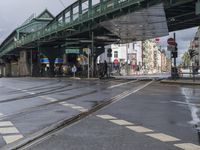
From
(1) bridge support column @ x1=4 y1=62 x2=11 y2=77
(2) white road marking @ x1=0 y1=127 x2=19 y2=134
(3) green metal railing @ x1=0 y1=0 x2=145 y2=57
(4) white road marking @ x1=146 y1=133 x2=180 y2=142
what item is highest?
(3) green metal railing @ x1=0 y1=0 x2=145 y2=57

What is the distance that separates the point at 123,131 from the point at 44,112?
4907mm

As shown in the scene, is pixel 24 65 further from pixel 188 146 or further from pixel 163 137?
pixel 188 146

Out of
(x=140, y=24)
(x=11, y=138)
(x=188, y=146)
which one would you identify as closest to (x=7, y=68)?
(x=140, y=24)

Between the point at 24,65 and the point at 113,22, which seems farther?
the point at 24,65

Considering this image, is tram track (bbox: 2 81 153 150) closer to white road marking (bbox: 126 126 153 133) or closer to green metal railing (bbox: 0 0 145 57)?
white road marking (bbox: 126 126 153 133)

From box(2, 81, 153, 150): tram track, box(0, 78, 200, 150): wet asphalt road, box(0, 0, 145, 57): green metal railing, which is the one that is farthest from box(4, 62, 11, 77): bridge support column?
box(2, 81, 153, 150): tram track

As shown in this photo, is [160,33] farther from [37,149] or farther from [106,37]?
[37,149]

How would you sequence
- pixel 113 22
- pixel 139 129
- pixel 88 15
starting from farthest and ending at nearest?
pixel 88 15 < pixel 113 22 < pixel 139 129

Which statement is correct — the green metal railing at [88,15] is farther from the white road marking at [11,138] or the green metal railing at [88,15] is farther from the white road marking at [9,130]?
the white road marking at [11,138]

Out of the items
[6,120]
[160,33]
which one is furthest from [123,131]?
[160,33]

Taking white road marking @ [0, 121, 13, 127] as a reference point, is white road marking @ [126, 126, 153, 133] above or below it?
above

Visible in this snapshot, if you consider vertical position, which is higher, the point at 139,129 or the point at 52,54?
the point at 52,54

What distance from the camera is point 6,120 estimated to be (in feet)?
43.2

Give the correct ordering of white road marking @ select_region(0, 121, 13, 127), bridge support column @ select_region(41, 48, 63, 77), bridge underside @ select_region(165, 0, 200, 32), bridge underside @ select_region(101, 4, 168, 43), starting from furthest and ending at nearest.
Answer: bridge support column @ select_region(41, 48, 63, 77) < bridge underside @ select_region(101, 4, 168, 43) < bridge underside @ select_region(165, 0, 200, 32) < white road marking @ select_region(0, 121, 13, 127)
